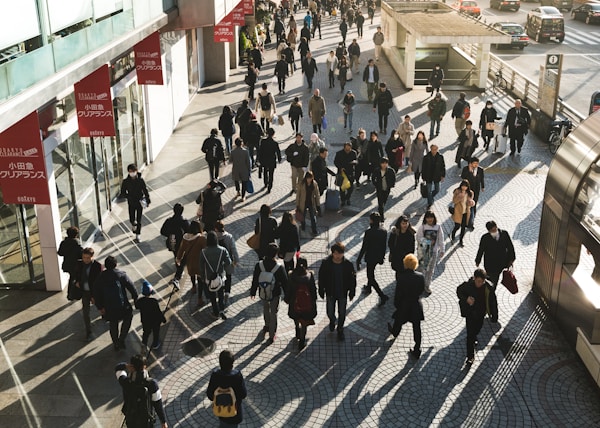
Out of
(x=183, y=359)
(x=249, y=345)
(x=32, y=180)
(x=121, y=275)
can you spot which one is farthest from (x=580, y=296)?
(x=32, y=180)

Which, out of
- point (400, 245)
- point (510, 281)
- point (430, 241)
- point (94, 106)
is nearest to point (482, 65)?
point (430, 241)

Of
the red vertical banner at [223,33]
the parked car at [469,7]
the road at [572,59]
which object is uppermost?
the red vertical banner at [223,33]

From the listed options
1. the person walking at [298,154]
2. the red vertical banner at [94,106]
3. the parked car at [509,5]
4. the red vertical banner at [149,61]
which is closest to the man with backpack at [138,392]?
the red vertical banner at [94,106]

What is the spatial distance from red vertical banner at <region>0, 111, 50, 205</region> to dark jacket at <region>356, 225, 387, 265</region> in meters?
5.14

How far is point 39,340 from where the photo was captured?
36.8ft

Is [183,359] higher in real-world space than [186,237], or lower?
lower

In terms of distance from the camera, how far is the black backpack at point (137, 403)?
8023 millimetres

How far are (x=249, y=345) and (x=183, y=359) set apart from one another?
106 cm

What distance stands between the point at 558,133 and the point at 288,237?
12141 millimetres

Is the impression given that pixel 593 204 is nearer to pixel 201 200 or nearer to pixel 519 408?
pixel 519 408

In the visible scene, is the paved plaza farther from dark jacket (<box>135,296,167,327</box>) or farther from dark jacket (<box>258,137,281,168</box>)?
dark jacket (<box>258,137,281,168</box>)

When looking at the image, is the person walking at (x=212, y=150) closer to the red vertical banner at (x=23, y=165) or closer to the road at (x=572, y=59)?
the red vertical banner at (x=23, y=165)

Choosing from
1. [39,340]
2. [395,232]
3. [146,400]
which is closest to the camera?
[146,400]

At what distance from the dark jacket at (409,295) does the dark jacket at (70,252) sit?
5.01m
